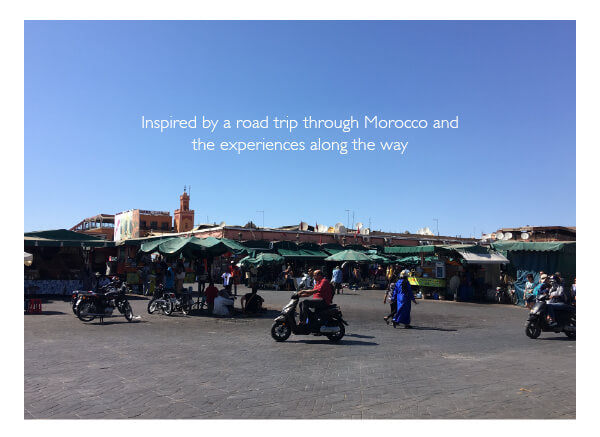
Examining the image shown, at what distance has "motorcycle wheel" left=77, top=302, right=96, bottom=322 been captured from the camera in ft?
46.6

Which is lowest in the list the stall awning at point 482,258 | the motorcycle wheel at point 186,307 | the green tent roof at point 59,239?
the motorcycle wheel at point 186,307

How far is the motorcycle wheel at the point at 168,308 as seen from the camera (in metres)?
16.5

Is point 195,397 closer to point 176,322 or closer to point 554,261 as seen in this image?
point 176,322

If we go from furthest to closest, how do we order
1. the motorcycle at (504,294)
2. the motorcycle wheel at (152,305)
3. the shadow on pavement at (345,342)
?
the motorcycle at (504,294) < the motorcycle wheel at (152,305) < the shadow on pavement at (345,342)

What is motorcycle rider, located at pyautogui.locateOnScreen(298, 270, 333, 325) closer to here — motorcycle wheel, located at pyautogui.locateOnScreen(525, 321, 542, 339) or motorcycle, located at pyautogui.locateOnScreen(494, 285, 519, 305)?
motorcycle wheel, located at pyautogui.locateOnScreen(525, 321, 542, 339)

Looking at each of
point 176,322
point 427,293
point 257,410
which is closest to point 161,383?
point 257,410

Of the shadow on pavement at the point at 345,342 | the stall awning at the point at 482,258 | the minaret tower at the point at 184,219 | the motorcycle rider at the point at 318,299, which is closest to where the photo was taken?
the shadow on pavement at the point at 345,342

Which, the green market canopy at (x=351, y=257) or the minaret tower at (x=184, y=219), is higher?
the minaret tower at (x=184, y=219)

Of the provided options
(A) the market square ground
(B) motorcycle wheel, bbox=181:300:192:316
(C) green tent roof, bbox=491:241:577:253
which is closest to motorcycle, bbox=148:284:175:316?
(B) motorcycle wheel, bbox=181:300:192:316

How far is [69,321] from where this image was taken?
1429 cm

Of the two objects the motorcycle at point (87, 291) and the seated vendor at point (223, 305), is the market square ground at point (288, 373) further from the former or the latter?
the seated vendor at point (223, 305)

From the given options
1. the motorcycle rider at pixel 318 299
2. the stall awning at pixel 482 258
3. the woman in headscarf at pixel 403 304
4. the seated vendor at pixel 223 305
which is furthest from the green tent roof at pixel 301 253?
the motorcycle rider at pixel 318 299

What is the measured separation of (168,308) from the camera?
54.4 ft
